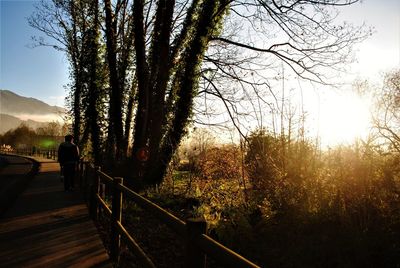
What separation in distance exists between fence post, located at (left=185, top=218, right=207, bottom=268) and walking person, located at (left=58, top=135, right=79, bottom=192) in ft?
39.8

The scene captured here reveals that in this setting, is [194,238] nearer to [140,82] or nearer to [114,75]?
[140,82]

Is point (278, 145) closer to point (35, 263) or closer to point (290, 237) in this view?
point (290, 237)

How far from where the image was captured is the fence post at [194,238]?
3266mm

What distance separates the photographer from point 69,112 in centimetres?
2964

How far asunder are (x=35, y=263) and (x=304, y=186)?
585 cm

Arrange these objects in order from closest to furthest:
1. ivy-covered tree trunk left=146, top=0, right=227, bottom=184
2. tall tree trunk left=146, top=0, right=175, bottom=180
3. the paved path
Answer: the paved path < tall tree trunk left=146, top=0, right=175, bottom=180 < ivy-covered tree trunk left=146, top=0, right=227, bottom=184

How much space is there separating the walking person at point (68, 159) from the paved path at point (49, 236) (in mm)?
2730

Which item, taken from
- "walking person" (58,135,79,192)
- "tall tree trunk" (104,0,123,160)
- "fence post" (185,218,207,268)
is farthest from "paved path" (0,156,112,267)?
"tall tree trunk" (104,0,123,160)

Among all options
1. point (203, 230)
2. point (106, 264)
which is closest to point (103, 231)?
point (106, 264)

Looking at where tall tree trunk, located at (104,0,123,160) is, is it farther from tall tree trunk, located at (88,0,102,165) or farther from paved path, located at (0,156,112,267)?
paved path, located at (0,156,112,267)

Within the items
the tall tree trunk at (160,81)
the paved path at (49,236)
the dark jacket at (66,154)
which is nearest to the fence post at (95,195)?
the paved path at (49,236)

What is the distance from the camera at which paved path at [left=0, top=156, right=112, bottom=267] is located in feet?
19.7

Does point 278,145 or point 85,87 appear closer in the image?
point 278,145

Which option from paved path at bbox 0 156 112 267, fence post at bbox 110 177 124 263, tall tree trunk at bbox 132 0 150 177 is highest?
tall tree trunk at bbox 132 0 150 177
